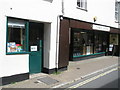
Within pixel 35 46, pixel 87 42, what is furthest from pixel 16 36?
pixel 87 42

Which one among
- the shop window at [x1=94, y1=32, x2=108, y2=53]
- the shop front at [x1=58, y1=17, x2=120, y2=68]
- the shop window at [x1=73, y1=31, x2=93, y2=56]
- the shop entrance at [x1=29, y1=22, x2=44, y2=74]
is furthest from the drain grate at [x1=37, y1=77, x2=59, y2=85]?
the shop window at [x1=94, y1=32, x2=108, y2=53]

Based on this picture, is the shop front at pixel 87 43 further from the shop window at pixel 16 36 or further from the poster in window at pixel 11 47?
the poster in window at pixel 11 47

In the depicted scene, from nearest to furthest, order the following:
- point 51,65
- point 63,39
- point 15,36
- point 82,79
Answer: point 15,36 → point 82,79 → point 51,65 → point 63,39

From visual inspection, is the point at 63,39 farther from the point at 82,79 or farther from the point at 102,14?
the point at 102,14

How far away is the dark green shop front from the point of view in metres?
6.03

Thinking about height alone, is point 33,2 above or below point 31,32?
above

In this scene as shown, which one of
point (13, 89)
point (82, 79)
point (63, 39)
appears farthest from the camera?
point (63, 39)

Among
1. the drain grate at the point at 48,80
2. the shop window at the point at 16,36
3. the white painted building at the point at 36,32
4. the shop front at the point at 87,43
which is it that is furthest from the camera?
the shop front at the point at 87,43

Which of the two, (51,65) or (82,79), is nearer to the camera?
(82,79)

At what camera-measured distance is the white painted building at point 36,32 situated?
570cm

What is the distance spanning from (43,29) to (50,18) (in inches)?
29.8

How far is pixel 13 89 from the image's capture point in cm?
532

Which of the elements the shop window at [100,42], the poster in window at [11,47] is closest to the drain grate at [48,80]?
the poster in window at [11,47]

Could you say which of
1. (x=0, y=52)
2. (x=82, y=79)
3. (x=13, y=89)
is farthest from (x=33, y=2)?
(x=82, y=79)
